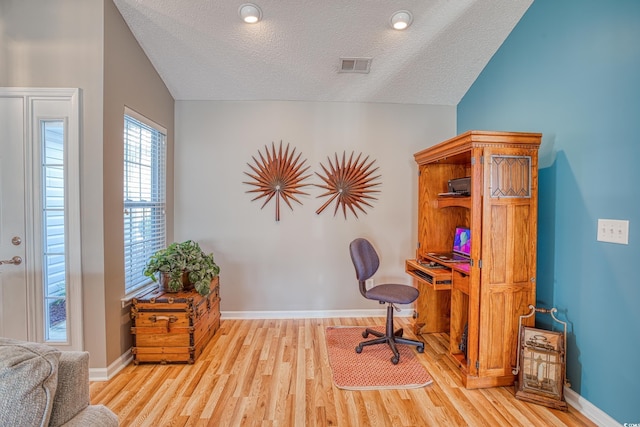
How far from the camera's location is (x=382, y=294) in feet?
8.64

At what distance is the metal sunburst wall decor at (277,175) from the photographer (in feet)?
11.1

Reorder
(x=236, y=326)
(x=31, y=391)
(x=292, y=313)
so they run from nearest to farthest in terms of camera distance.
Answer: (x=31, y=391) → (x=236, y=326) → (x=292, y=313)

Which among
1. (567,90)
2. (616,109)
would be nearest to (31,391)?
(616,109)

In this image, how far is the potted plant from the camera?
8.50 ft

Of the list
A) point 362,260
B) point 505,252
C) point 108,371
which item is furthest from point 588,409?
point 108,371

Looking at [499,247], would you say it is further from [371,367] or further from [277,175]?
[277,175]

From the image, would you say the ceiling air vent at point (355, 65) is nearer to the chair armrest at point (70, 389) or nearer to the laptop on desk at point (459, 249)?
the laptop on desk at point (459, 249)

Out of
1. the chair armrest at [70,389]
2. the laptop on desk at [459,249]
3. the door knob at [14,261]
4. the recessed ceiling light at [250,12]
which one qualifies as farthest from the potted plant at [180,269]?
the laptop on desk at [459,249]

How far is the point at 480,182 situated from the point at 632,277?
3.11ft

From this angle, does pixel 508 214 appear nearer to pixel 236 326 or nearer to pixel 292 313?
pixel 292 313

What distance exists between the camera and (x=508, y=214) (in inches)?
83.7

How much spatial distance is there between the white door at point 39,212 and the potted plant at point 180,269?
0.54 m

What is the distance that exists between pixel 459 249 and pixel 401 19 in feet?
6.84

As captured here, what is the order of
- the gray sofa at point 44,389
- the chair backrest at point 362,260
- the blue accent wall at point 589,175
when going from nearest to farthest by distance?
the gray sofa at point 44,389 → the blue accent wall at point 589,175 → the chair backrest at point 362,260
